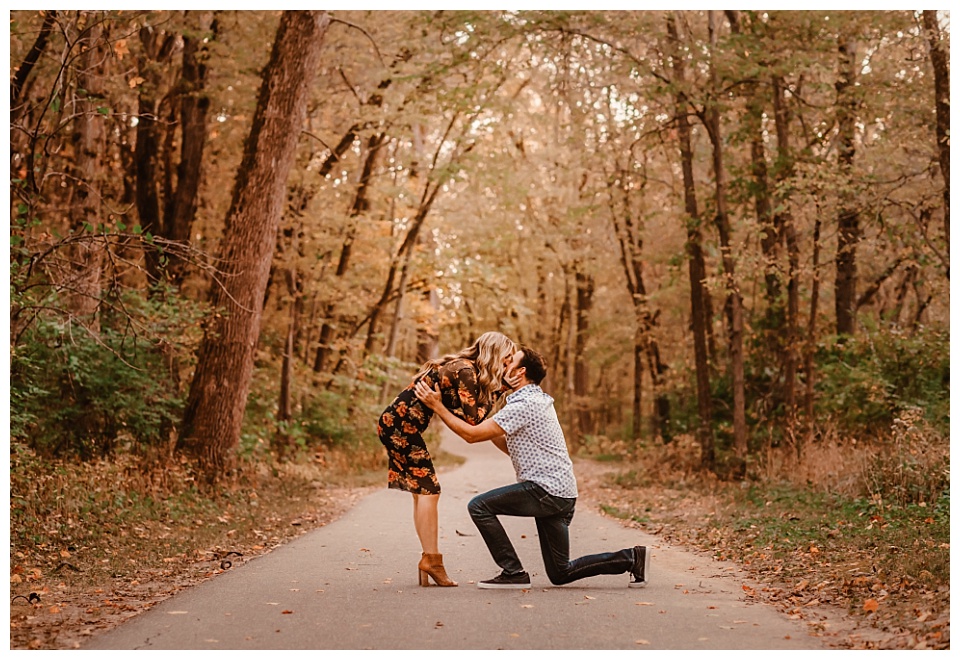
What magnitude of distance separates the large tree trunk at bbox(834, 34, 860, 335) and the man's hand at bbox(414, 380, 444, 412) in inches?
371

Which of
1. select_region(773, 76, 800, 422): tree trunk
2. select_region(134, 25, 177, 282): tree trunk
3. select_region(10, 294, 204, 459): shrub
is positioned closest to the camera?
select_region(10, 294, 204, 459): shrub

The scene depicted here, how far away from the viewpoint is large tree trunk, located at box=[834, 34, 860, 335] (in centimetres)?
1650

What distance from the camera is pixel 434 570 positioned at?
24.1ft

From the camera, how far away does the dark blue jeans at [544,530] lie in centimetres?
725

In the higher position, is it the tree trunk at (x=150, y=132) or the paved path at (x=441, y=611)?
the tree trunk at (x=150, y=132)

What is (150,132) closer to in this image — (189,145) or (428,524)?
(189,145)

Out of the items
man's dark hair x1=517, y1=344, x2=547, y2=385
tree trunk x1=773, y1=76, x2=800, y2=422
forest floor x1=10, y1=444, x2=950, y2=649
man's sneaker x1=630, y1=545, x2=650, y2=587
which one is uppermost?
tree trunk x1=773, y1=76, x2=800, y2=422

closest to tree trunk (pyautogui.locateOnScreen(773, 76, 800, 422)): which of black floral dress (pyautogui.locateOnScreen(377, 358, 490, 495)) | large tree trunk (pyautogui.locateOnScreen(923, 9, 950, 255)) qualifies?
large tree trunk (pyautogui.locateOnScreen(923, 9, 950, 255))

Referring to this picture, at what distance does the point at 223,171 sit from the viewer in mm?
22047

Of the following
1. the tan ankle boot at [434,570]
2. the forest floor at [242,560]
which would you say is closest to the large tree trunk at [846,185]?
the forest floor at [242,560]

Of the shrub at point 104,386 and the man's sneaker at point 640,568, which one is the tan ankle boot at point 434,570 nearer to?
the man's sneaker at point 640,568

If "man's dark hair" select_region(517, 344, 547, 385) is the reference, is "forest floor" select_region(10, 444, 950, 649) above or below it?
below

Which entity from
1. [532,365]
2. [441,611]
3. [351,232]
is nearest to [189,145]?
[351,232]

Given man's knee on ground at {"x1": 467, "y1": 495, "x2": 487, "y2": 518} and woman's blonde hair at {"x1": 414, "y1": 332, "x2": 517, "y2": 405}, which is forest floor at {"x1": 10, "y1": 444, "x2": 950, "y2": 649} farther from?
woman's blonde hair at {"x1": 414, "y1": 332, "x2": 517, "y2": 405}
